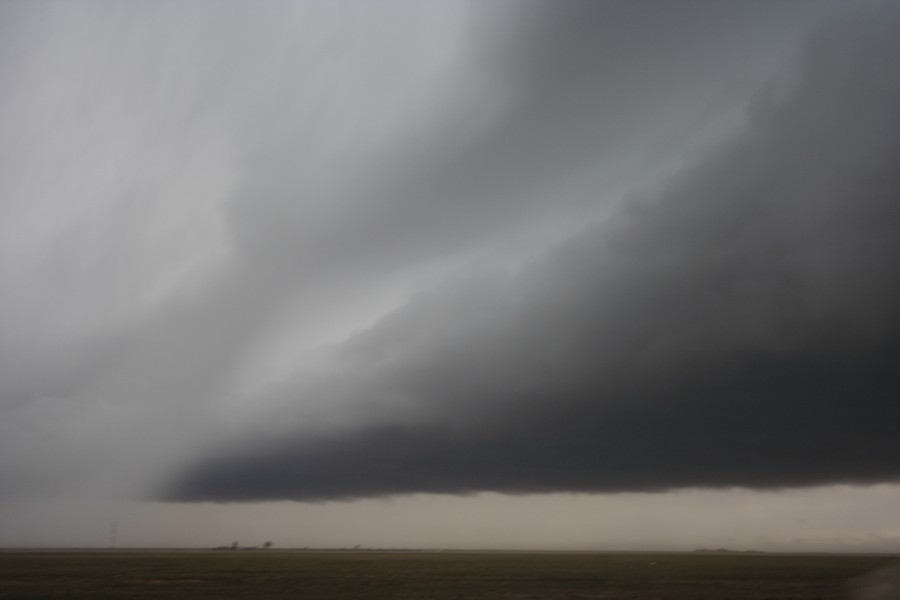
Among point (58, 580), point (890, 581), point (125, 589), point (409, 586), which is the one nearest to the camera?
point (890, 581)

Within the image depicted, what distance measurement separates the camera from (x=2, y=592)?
76562 mm

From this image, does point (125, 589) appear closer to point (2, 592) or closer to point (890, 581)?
point (2, 592)

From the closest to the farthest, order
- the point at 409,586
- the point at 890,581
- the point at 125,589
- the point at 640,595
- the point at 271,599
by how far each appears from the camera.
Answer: the point at 890,581
the point at 271,599
the point at 640,595
the point at 125,589
the point at 409,586

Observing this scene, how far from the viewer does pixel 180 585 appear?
86812 millimetres

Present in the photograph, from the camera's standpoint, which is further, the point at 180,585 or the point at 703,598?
the point at 180,585

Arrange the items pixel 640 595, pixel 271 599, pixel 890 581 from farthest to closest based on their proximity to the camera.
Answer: pixel 640 595 < pixel 271 599 < pixel 890 581

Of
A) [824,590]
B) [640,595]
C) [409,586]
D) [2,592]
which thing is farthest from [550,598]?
[2,592]

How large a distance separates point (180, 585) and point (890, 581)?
7686cm

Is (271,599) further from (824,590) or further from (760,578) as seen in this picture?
(760,578)

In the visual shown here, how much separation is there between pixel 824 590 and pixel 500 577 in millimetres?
42732

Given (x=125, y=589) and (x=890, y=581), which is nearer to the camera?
(x=890, y=581)

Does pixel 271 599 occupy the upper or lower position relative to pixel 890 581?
lower

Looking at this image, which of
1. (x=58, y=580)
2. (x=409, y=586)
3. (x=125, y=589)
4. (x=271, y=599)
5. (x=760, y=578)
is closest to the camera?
(x=271, y=599)

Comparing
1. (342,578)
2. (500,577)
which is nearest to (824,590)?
(500,577)
